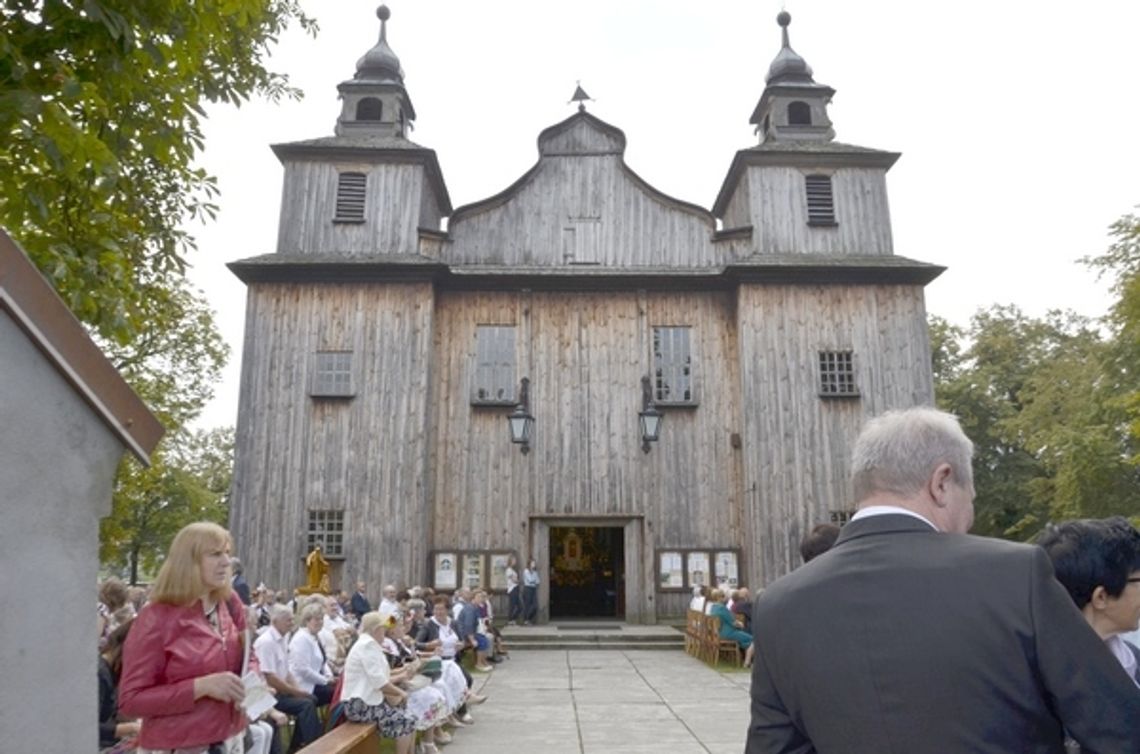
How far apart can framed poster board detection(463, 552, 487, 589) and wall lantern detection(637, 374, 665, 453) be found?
4.64 m

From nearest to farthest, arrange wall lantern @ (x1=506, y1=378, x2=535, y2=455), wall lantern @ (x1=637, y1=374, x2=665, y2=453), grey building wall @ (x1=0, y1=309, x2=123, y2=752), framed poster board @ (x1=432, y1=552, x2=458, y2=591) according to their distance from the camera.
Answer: grey building wall @ (x1=0, y1=309, x2=123, y2=752) → wall lantern @ (x1=506, y1=378, x2=535, y2=455) → wall lantern @ (x1=637, y1=374, x2=665, y2=453) → framed poster board @ (x1=432, y1=552, x2=458, y2=591)

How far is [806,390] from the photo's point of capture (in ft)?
65.3

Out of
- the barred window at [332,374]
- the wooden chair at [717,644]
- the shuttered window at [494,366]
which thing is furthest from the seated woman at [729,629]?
Answer: the barred window at [332,374]

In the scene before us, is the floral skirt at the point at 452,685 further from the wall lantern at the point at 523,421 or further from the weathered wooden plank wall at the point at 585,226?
the weathered wooden plank wall at the point at 585,226

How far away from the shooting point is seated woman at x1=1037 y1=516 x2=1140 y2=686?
3045 mm

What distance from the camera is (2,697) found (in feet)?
7.89

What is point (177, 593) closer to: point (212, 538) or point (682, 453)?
point (212, 538)

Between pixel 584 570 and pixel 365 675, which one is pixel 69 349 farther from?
pixel 584 570

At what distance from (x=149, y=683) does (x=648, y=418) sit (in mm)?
15076

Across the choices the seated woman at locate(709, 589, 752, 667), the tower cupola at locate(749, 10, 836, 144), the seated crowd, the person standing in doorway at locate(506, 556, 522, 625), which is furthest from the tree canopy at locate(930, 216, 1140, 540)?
the seated crowd

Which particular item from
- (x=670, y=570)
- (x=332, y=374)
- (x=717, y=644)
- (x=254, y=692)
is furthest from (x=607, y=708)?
(x=332, y=374)

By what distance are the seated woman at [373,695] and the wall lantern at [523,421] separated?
33.8ft

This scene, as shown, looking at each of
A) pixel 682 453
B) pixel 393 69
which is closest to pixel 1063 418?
pixel 682 453

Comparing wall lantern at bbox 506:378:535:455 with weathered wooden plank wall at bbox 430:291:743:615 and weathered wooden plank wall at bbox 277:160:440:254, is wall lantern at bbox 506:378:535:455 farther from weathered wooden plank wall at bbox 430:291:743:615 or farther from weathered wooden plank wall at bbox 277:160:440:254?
weathered wooden plank wall at bbox 277:160:440:254
